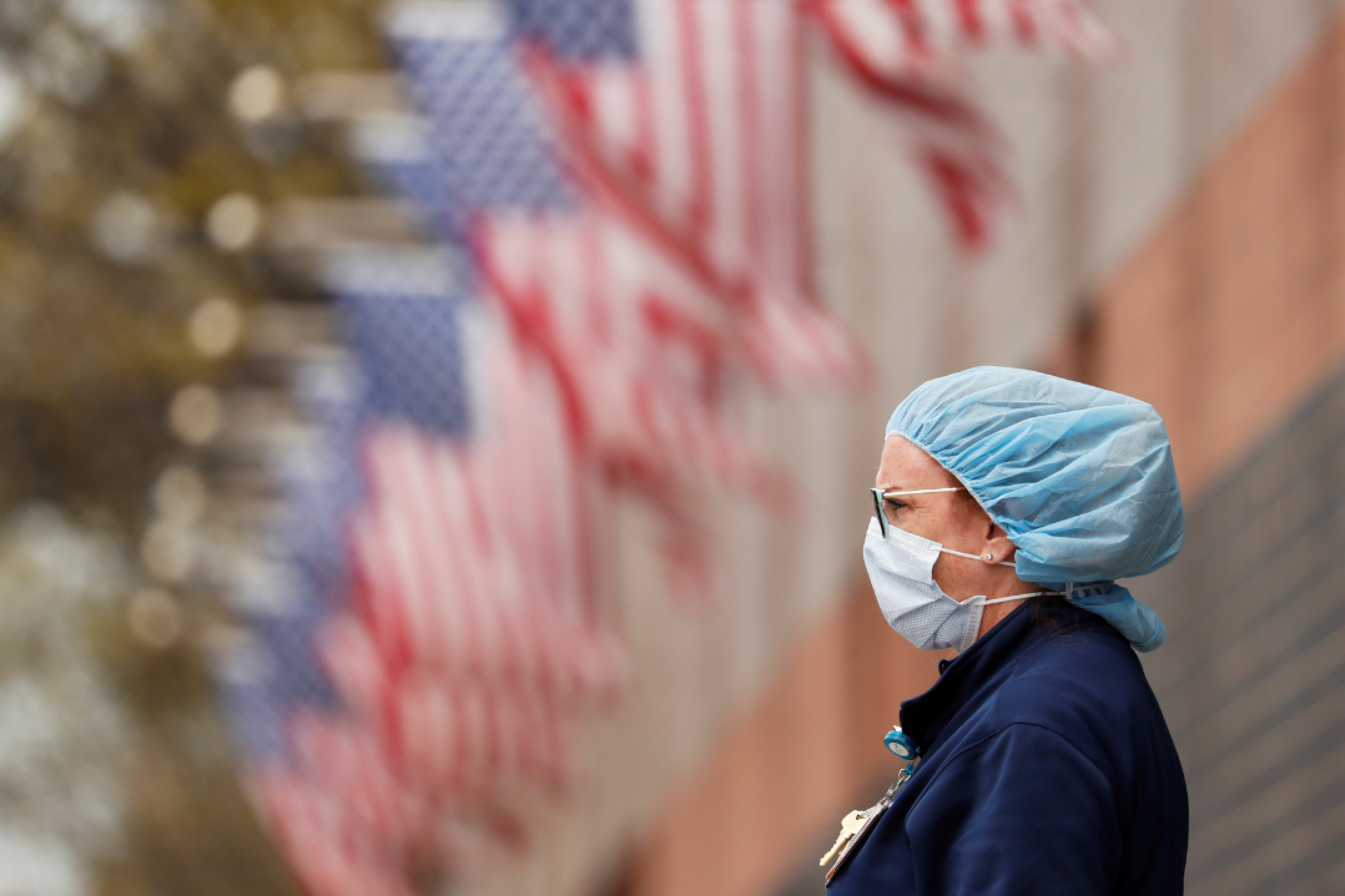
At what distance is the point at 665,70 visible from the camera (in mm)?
6875

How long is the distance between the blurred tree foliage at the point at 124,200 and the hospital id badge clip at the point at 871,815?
41.4 ft

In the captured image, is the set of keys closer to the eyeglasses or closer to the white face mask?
the white face mask

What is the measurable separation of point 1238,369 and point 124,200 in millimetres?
13315

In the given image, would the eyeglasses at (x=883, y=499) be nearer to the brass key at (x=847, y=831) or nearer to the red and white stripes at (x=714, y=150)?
the brass key at (x=847, y=831)

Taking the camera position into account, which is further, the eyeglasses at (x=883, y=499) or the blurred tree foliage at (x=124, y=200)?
the blurred tree foliage at (x=124, y=200)

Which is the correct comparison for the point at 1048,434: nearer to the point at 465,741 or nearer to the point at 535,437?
the point at 535,437

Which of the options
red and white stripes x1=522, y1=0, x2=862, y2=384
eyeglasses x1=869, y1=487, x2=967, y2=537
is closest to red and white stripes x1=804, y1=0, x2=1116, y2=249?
red and white stripes x1=522, y1=0, x2=862, y2=384

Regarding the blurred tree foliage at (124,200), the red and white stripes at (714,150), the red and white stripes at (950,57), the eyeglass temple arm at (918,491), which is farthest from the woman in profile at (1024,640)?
the blurred tree foliage at (124,200)

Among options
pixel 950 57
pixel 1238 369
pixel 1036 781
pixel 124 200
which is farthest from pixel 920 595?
pixel 124 200

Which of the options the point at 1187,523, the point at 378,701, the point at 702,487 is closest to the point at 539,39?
the point at 1187,523

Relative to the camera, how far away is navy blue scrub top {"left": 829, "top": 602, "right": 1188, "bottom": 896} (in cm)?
195

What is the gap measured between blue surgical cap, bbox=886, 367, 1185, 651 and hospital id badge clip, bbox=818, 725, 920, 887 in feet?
0.91

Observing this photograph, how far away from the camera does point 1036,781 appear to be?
1.97 metres

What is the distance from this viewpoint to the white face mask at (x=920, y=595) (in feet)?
7.57
